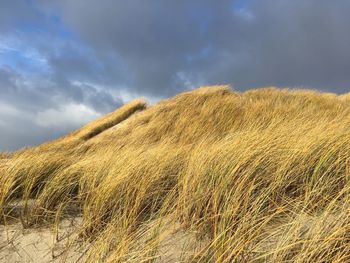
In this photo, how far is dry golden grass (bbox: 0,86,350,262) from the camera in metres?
2.63

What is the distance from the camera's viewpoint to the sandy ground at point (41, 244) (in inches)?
138

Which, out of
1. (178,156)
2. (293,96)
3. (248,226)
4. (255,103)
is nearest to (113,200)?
(178,156)

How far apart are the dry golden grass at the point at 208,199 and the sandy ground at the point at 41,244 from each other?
106 mm

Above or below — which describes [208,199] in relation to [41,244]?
below

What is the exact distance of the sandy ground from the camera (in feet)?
11.5

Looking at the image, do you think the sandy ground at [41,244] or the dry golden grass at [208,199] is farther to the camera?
the sandy ground at [41,244]

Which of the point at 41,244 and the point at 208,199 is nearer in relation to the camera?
the point at 208,199

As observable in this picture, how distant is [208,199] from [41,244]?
1.47m

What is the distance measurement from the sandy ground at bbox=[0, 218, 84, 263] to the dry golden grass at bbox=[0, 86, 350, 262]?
106mm

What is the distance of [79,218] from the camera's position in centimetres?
407

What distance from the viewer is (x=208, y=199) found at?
11.5ft

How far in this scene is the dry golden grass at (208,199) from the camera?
2.63 metres

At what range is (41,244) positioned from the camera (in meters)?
3.73

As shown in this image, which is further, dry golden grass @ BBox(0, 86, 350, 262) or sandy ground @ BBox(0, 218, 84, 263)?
sandy ground @ BBox(0, 218, 84, 263)
